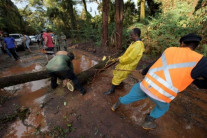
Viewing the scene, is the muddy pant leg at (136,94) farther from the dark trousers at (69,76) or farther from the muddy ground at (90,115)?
the dark trousers at (69,76)

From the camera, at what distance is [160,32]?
6051 mm

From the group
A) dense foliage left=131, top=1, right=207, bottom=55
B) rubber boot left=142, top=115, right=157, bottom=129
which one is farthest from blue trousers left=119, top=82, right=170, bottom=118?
dense foliage left=131, top=1, right=207, bottom=55

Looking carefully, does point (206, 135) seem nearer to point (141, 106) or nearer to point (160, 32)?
point (141, 106)

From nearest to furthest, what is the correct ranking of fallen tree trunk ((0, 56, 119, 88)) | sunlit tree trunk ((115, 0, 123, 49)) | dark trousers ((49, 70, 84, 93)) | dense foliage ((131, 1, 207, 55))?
1. dark trousers ((49, 70, 84, 93))
2. fallen tree trunk ((0, 56, 119, 88))
3. dense foliage ((131, 1, 207, 55))
4. sunlit tree trunk ((115, 0, 123, 49))

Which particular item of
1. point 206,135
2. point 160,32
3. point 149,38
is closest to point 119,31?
point 149,38

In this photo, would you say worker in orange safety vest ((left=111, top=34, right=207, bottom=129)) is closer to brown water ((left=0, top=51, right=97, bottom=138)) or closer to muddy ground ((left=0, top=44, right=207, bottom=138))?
muddy ground ((left=0, top=44, right=207, bottom=138))

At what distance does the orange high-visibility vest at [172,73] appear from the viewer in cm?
117

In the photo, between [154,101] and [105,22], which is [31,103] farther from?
[105,22]

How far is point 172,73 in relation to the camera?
48.5 inches

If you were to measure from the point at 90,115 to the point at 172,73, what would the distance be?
6.16 feet

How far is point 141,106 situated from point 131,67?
1.03m

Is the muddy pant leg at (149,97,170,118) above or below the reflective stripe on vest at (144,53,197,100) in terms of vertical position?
below

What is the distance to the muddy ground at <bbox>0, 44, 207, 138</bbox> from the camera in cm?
194

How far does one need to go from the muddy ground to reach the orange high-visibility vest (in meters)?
1.10
